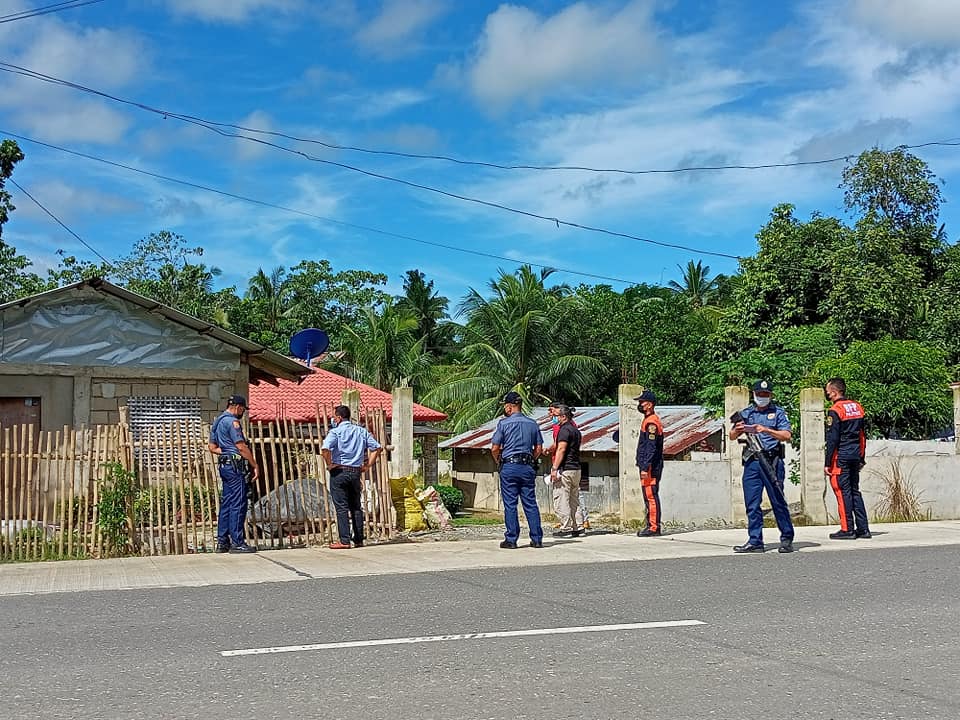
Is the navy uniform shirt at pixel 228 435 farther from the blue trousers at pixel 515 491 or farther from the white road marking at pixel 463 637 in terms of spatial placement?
the white road marking at pixel 463 637

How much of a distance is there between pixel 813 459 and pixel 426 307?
129ft

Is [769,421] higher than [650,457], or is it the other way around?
[769,421]

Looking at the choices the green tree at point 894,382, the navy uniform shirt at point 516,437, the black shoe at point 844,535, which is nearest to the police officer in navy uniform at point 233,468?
the navy uniform shirt at point 516,437

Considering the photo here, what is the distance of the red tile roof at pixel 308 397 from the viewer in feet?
85.2

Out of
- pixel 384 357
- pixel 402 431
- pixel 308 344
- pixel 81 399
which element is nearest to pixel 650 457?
pixel 402 431

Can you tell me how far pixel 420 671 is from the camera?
606cm

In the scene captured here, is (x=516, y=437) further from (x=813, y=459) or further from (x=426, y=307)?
(x=426, y=307)

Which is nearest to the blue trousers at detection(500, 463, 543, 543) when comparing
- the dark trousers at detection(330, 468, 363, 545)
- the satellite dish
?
the dark trousers at detection(330, 468, 363, 545)

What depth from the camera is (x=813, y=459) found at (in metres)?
16.0

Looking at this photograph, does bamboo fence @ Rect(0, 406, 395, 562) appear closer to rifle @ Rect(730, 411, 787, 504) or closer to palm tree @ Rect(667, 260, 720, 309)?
rifle @ Rect(730, 411, 787, 504)

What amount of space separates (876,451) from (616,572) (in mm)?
11472

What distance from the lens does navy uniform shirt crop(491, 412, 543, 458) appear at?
1223 centimetres

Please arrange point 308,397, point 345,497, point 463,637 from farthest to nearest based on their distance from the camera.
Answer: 1. point 308,397
2. point 345,497
3. point 463,637

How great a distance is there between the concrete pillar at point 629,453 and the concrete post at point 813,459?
243cm
